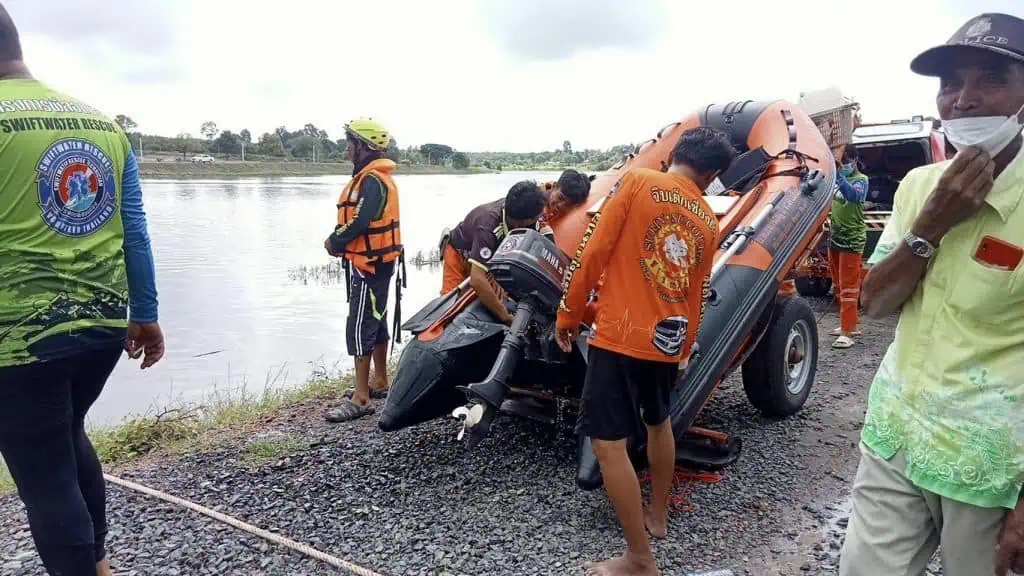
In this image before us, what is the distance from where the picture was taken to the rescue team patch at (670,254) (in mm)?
2451

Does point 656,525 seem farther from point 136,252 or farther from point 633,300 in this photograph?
point 136,252

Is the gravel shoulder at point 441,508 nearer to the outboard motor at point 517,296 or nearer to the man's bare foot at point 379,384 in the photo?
the outboard motor at point 517,296

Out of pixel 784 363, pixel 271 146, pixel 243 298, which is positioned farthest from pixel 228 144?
pixel 784 363

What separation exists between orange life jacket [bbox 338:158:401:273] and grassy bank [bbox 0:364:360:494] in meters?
1.19

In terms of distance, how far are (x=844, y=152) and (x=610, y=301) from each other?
4.92 metres

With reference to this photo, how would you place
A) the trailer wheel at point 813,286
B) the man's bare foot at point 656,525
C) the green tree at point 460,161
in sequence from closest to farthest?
the man's bare foot at point 656,525, the trailer wheel at point 813,286, the green tree at point 460,161

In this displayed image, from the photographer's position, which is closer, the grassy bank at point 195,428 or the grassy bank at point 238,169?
the grassy bank at point 195,428

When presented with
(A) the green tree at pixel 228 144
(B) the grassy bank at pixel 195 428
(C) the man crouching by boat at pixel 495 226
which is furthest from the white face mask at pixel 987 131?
(A) the green tree at pixel 228 144

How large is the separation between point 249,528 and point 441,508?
75 centimetres

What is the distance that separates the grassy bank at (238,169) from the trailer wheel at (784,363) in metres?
27.7

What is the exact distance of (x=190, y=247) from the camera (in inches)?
578

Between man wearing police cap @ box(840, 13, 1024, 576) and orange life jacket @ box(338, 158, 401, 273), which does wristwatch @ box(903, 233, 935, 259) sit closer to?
man wearing police cap @ box(840, 13, 1024, 576)

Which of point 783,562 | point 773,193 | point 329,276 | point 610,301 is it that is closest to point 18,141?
point 610,301

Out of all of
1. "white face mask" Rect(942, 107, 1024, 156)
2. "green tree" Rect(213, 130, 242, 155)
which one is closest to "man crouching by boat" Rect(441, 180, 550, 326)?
"white face mask" Rect(942, 107, 1024, 156)
